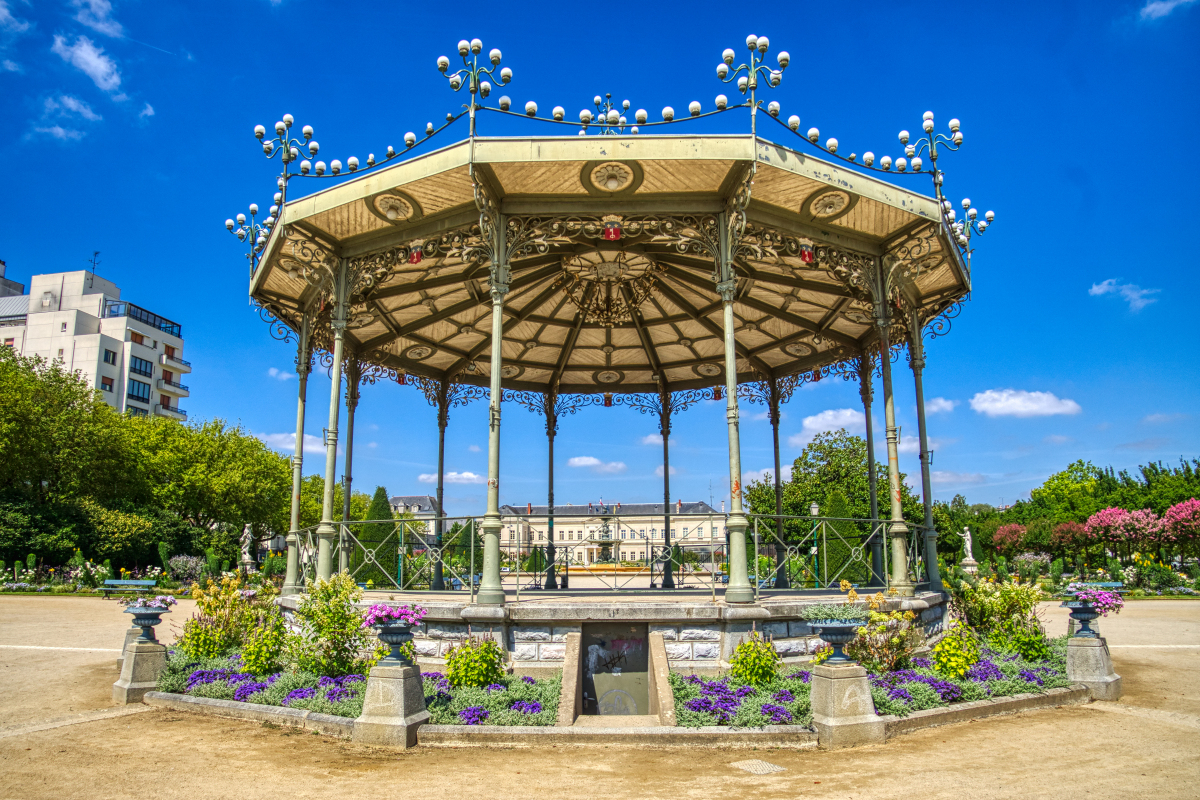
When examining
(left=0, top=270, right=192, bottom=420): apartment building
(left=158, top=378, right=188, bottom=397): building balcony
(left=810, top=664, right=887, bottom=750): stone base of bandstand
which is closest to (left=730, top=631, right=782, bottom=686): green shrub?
(left=810, top=664, right=887, bottom=750): stone base of bandstand

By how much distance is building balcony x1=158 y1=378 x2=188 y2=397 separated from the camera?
64.3m

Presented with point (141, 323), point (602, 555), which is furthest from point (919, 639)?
point (141, 323)

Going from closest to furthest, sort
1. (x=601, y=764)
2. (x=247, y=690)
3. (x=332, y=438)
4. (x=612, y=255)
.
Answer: (x=601, y=764), (x=247, y=690), (x=332, y=438), (x=612, y=255)

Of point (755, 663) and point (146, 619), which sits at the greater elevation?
point (146, 619)

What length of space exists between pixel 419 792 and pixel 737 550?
4.63 meters

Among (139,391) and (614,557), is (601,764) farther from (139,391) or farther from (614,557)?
(139,391)

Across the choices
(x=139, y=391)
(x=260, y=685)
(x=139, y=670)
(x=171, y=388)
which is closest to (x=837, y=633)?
(x=260, y=685)

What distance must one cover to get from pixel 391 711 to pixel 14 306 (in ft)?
244

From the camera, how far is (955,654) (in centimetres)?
840

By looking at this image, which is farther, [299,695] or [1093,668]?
[1093,668]

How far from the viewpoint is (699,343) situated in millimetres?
16844

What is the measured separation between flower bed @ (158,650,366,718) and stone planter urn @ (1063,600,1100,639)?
8.81m

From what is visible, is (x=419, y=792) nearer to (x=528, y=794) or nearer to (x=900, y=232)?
(x=528, y=794)

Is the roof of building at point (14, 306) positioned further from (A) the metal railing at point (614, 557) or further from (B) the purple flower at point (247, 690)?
(B) the purple flower at point (247, 690)
